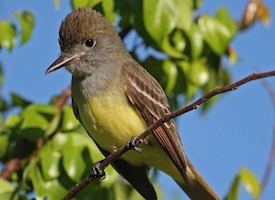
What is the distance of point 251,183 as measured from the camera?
4777 mm

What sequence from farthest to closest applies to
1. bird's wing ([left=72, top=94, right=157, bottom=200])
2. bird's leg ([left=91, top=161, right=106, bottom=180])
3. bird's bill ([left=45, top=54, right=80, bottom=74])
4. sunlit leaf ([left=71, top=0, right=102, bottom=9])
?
bird's wing ([left=72, top=94, right=157, bottom=200]) < bird's bill ([left=45, top=54, right=80, bottom=74]) < sunlit leaf ([left=71, top=0, right=102, bottom=9]) < bird's leg ([left=91, top=161, right=106, bottom=180])

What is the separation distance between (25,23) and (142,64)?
88 centimetres

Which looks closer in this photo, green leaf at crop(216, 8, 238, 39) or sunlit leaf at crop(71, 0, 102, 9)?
sunlit leaf at crop(71, 0, 102, 9)

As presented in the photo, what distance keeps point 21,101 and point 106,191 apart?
1.06 meters

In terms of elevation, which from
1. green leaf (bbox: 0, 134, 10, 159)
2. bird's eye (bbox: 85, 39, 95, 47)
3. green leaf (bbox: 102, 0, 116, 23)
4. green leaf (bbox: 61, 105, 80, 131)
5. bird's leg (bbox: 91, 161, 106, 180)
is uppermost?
bird's eye (bbox: 85, 39, 95, 47)

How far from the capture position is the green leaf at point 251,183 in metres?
4.75

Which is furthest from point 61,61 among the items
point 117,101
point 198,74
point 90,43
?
point 198,74

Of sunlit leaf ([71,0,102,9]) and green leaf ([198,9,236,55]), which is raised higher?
sunlit leaf ([71,0,102,9])

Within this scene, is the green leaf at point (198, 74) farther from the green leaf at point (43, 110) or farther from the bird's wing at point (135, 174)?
the green leaf at point (43, 110)

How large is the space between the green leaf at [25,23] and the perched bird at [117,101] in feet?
1.25

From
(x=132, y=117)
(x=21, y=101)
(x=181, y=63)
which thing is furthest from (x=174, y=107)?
(x=21, y=101)

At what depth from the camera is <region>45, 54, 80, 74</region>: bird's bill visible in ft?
14.9

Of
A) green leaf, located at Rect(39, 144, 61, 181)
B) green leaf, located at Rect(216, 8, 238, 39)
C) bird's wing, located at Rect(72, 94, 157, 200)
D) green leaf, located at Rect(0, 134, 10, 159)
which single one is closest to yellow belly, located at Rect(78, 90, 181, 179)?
bird's wing, located at Rect(72, 94, 157, 200)

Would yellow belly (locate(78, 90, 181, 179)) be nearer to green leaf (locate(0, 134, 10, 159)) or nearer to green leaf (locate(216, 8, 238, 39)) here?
green leaf (locate(0, 134, 10, 159))
